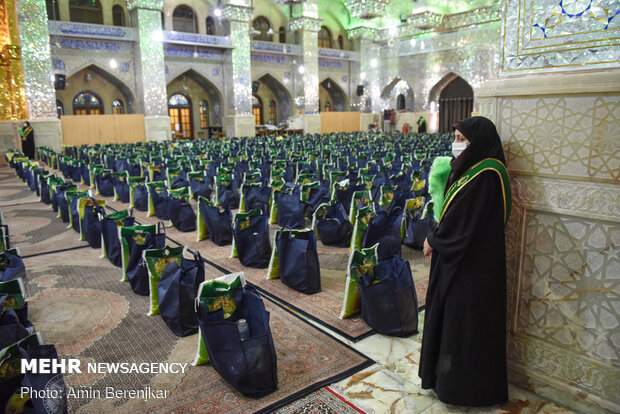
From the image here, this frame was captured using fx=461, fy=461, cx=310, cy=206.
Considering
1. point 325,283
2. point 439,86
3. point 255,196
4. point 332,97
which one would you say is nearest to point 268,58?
point 332,97

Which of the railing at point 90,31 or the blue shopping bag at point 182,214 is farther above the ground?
the railing at point 90,31

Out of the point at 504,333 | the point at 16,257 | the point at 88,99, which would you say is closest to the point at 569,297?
the point at 504,333

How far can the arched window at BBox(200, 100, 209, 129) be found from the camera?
25281 mm

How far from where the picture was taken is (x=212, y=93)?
2492cm

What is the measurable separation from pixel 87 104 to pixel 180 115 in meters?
4.63

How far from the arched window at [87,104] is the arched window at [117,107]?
1.89ft

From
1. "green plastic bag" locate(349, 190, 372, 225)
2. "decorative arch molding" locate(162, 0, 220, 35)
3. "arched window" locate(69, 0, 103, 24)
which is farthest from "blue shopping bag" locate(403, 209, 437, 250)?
"arched window" locate(69, 0, 103, 24)

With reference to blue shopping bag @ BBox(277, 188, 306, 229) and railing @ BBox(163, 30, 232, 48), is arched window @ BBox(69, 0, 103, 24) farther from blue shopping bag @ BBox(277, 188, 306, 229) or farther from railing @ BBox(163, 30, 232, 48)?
blue shopping bag @ BBox(277, 188, 306, 229)

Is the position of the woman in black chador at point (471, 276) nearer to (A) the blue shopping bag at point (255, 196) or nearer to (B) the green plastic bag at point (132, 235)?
(B) the green plastic bag at point (132, 235)

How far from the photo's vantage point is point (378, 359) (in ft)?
9.68

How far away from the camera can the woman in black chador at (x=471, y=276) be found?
2.19 metres

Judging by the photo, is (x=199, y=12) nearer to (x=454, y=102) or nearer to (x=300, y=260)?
(x=454, y=102)

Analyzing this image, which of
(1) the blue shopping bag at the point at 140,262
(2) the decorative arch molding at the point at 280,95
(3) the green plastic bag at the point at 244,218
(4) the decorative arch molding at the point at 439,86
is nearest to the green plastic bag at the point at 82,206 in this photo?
(1) the blue shopping bag at the point at 140,262

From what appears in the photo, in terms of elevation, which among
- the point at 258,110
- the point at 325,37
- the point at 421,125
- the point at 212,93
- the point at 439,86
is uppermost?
the point at 325,37
